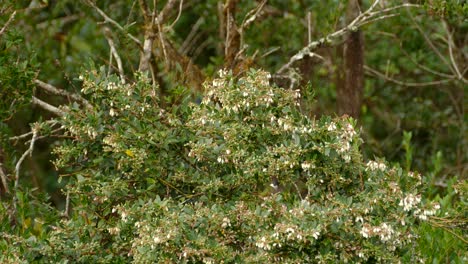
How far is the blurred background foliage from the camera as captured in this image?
571 cm

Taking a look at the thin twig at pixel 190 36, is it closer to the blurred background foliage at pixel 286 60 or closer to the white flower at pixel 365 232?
the blurred background foliage at pixel 286 60

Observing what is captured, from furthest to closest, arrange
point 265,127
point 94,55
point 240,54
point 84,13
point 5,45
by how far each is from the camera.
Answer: point 84,13
point 94,55
point 240,54
point 5,45
point 265,127

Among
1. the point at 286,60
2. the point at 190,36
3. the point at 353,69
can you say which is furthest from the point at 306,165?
the point at 190,36

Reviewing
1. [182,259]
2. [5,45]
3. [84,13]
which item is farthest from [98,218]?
[84,13]

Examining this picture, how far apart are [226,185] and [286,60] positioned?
4.32 m

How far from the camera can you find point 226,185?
4.17 metres

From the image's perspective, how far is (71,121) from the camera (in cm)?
426

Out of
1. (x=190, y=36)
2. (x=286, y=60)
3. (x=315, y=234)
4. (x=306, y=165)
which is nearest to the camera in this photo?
(x=315, y=234)

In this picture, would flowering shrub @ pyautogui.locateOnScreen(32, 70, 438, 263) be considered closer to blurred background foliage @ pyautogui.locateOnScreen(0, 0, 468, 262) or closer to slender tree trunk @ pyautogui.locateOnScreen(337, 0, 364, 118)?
blurred background foliage @ pyautogui.locateOnScreen(0, 0, 468, 262)

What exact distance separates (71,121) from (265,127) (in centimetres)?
91

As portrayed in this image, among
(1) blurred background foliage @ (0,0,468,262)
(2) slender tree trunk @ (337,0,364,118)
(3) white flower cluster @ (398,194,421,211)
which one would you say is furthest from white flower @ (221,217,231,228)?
(2) slender tree trunk @ (337,0,364,118)

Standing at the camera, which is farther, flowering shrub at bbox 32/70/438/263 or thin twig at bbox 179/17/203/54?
thin twig at bbox 179/17/203/54

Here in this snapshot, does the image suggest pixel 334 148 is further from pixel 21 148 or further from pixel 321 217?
pixel 21 148

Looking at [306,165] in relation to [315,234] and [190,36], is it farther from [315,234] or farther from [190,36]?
[190,36]
